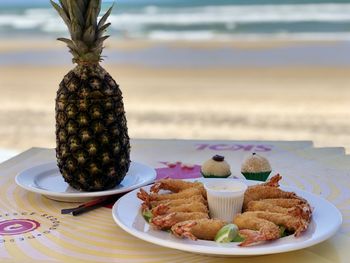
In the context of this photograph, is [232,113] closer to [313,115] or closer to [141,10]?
[313,115]

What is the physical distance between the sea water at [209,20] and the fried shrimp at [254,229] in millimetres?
8225

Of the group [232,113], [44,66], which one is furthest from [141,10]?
[232,113]

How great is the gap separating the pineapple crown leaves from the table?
309 mm

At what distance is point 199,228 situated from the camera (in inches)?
31.7

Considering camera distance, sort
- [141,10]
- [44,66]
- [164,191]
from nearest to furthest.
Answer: [164,191], [44,66], [141,10]

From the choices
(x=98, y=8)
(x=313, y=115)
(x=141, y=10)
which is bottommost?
(x=313, y=115)

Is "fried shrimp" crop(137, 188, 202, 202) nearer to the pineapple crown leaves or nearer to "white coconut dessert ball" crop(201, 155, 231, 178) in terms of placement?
"white coconut dessert ball" crop(201, 155, 231, 178)

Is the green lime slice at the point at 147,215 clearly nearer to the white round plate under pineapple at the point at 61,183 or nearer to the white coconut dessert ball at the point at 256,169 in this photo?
the white round plate under pineapple at the point at 61,183

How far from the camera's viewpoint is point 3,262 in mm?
806

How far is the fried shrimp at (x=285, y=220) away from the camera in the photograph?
0.81 metres

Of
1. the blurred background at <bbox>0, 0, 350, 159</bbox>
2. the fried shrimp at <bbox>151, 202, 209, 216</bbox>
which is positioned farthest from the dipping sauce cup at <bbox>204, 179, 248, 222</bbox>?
the blurred background at <bbox>0, 0, 350, 159</bbox>

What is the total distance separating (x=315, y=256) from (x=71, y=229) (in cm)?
41

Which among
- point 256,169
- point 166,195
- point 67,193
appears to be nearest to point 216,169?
point 256,169

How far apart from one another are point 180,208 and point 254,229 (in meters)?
0.13
